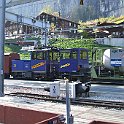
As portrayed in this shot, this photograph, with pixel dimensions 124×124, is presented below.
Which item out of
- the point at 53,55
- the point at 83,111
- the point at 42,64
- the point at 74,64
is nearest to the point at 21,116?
the point at 83,111

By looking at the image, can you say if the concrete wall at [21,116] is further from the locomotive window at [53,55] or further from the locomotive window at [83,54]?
the locomotive window at [53,55]

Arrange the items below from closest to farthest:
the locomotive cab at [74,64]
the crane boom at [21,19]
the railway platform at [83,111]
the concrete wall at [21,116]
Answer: the concrete wall at [21,116] < the railway platform at [83,111] < the locomotive cab at [74,64] < the crane boom at [21,19]

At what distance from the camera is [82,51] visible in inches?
1083

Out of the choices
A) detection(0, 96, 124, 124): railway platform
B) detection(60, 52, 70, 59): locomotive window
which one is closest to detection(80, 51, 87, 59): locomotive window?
detection(60, 52, 70, 59): locomotive window

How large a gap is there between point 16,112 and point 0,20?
8.26m

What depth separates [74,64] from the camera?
26719mm

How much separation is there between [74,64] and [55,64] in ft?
8.99

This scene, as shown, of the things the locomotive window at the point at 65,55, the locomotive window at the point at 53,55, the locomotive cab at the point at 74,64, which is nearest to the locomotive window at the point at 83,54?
the locomotive cab at the point at 74,64

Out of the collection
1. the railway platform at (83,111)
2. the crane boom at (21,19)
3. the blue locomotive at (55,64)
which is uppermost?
the crane boom at (21,19)

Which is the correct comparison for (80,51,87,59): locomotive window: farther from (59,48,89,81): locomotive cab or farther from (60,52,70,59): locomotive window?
(60,52,70,59): locomotive window

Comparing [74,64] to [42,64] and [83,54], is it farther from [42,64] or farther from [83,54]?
[42,64]

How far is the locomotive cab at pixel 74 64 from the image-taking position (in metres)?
26.6

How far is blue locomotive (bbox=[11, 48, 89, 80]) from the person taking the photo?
26.8 meters

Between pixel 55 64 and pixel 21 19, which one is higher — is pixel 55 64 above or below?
below
